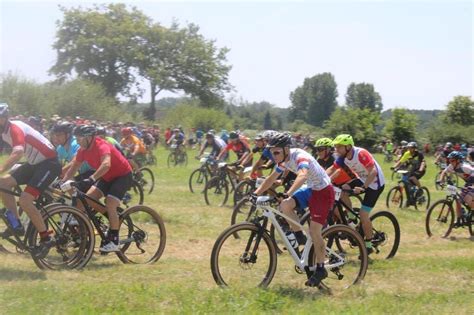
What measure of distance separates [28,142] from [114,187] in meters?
1.35

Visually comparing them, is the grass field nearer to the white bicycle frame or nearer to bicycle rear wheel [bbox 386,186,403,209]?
the white bicycle frame

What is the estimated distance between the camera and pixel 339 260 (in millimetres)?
7410

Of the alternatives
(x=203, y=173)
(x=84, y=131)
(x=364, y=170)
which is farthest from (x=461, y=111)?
(x=84, y=131)

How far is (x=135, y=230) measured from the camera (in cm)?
864

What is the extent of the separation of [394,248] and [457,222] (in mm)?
3125

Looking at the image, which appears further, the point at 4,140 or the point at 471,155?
the point at 471,155

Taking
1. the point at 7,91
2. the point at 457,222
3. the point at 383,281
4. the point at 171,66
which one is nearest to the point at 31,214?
the point at 383,281

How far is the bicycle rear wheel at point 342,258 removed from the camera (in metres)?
7.35

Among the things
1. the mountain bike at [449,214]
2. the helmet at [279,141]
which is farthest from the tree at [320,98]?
the helmet at [279,141]

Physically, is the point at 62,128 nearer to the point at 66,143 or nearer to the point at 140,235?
the point at 66,143

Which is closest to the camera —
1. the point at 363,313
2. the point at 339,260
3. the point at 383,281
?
Result: the point at 363,313

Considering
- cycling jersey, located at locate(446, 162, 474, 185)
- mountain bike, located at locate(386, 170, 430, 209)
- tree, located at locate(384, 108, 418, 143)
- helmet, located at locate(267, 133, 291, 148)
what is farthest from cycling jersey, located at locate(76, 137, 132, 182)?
tree, located at locate(384, 108, 418, 143)

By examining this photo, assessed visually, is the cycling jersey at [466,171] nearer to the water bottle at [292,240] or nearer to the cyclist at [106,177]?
the water bottle at [292,240]

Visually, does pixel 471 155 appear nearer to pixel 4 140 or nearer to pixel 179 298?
pixel 179 298
